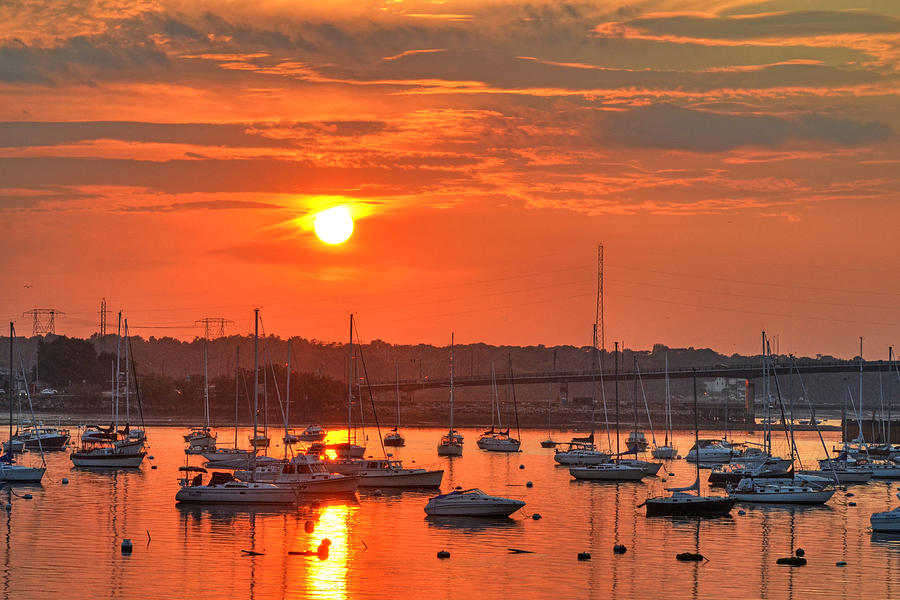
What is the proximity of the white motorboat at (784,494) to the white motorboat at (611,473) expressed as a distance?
1727 cm

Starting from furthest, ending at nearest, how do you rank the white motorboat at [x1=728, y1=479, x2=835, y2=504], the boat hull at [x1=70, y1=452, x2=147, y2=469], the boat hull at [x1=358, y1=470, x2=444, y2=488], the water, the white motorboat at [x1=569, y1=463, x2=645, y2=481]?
the boat hull at [x1=70, y1=452, x2=147, y2=469], the white motorboat at [x1=569, y1=463, x2=645, y2=481], the boat hull at [x1=358, y1=470, x2=444, y2=488], the white motorboat at [x1=728, y1=479, x2=835, y2=504], the water

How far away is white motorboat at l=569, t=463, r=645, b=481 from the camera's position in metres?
92.8

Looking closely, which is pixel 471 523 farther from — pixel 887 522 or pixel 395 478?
pixel 887 522

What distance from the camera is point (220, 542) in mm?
53844

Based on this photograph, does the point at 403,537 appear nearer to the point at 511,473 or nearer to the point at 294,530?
the point at 294,530

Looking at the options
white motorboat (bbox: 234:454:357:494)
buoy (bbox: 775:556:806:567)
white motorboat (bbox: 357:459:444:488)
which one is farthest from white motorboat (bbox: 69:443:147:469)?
buoy (bbox: 775:556:806:567)

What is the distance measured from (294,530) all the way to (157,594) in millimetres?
16805

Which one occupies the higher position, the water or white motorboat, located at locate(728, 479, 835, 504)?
white motorboat, located at locate(728, 479, 835, 504)

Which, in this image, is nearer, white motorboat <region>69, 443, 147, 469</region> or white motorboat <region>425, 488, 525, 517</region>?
white motorboat <region>425, 488, 525, 517</region>

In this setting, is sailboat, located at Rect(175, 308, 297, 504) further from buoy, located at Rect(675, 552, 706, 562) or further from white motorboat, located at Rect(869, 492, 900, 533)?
white motorboat, located at Rect(869, 492, 900, 533)

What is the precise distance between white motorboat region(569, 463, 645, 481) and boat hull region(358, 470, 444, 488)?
57.3ft

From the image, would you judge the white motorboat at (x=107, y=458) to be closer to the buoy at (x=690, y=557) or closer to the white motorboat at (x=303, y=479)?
the white motorboat at (x=303, y=479)

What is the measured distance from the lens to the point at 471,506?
6222 cm

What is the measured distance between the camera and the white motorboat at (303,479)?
7056cm
